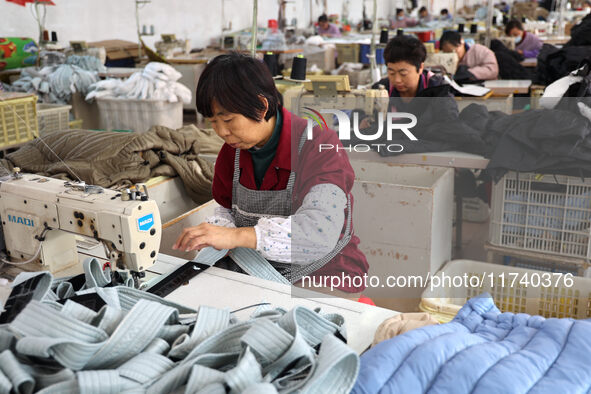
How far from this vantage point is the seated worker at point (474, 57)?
4691 mm

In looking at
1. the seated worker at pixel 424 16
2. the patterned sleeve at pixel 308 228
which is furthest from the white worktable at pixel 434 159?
the seated worker at pixel 424 16

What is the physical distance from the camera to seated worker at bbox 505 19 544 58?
6535mm

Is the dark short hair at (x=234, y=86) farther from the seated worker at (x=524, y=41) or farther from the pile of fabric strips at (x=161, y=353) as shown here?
the seated worker at (x=524, y=41)

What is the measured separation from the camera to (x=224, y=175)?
1709 mm

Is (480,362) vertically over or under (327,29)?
under

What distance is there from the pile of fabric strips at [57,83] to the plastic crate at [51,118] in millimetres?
631

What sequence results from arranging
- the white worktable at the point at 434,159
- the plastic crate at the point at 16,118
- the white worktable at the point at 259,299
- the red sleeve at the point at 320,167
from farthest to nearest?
the plastic crate at the point at 16,118 → the white worktable at the point at 434,159 → the red sleeve at the point at 320,167 → the white worktable at the point at 259,299

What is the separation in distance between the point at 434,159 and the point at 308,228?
1284 mm

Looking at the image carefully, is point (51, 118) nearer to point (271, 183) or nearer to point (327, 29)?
point (271, 183)

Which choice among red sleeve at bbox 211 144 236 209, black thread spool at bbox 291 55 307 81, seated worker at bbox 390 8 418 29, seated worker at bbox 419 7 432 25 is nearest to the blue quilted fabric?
red sleeve at bbox 211 144 236 209

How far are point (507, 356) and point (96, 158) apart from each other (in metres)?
1.97

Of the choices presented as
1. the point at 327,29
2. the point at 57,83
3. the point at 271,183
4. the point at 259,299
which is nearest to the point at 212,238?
the point at 259,299

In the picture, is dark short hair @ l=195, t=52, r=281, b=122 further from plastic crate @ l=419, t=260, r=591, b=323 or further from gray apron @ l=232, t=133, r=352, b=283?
plastic crate @ l=419, t=260, r=591, b=323

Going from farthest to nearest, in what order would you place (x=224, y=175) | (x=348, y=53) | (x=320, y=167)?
1. (x=348, y=53)
2. (x=224, y=175)
3. (x=320, y=167)
